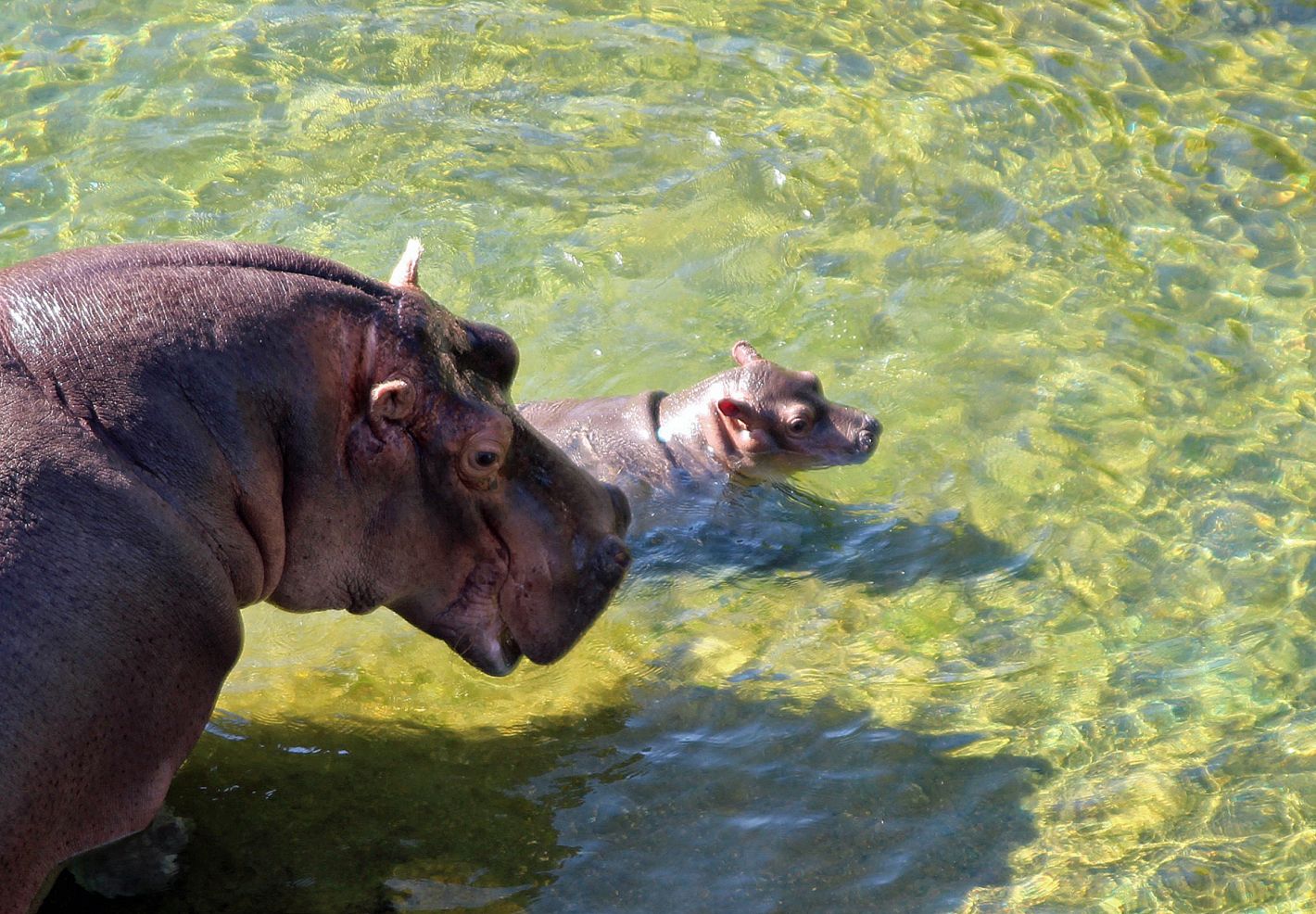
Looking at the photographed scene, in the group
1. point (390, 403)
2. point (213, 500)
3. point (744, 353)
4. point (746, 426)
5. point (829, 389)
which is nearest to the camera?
point (213, 500)

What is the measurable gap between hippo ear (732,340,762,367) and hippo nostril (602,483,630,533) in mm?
2552

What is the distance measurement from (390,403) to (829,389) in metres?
3.71

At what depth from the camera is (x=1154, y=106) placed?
26.8 ft

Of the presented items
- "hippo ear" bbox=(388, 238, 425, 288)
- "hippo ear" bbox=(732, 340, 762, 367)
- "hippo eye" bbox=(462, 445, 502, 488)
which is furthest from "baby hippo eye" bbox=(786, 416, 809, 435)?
"hippo eye" bbox=(462, 445, 502, 488)

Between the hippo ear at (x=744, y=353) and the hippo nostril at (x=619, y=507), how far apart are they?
8.37 feet

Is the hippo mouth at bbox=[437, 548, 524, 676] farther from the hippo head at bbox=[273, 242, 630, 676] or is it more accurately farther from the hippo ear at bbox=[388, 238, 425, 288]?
the hippo ear at bbox=[388, 238, 425, 288]

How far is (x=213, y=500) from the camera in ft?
10.1

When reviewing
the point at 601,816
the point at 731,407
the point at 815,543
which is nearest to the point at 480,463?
the point at 601,816

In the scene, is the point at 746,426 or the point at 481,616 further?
the point at 746,426

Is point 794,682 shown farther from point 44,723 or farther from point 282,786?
point 44,723

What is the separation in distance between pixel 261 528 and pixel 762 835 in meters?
1.65

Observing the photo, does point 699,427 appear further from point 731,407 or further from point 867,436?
point 867,436

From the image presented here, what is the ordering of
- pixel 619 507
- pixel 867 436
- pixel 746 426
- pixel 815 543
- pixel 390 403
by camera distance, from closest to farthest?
pixel 390 403 < pixel 619 507 < pixel 815 543 < pixel 867 436 < pixel 746 426

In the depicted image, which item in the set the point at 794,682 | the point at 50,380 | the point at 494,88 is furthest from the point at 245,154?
the point at 50,380
